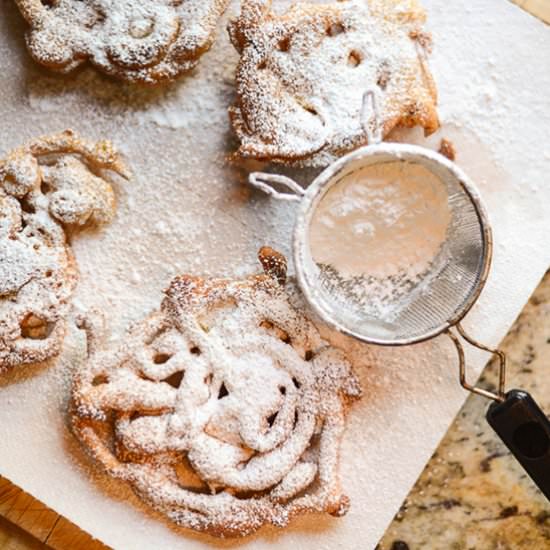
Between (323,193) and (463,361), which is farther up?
(323,193)

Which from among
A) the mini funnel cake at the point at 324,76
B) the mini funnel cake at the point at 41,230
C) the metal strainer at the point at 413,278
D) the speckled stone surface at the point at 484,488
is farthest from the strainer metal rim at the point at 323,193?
the mini funnel cake at the point at 41,230

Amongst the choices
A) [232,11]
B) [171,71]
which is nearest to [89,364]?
[171,71]

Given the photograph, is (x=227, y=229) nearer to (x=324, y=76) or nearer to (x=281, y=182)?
(x=281, y=182)

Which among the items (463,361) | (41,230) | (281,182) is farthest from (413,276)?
(41,230)

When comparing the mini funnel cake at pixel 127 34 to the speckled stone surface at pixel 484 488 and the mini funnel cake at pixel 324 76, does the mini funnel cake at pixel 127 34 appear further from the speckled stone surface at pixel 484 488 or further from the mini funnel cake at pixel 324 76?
the speckled stone surface at pixel 484 488

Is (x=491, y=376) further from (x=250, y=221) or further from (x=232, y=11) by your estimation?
(x=232, y=11)

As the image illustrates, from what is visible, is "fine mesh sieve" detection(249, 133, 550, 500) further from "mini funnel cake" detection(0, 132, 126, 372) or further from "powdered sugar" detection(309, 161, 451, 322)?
"mini funnel cake" detection(0, 132, 126, 372)
